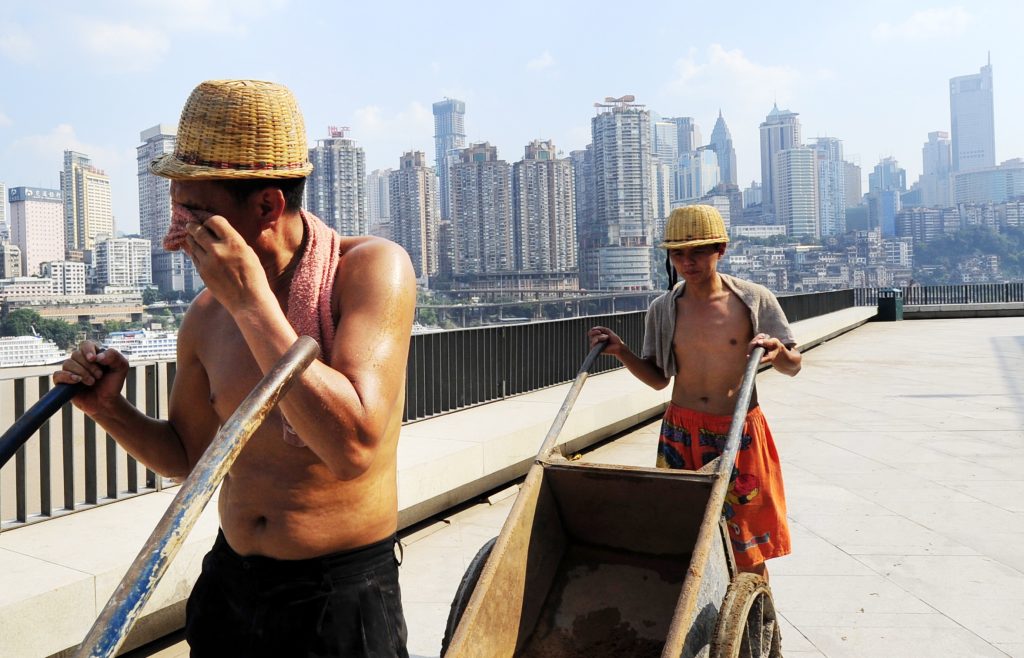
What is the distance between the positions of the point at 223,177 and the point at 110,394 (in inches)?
24.6

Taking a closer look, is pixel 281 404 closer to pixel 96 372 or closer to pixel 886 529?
pixel 96 372

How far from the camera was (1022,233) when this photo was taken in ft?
351

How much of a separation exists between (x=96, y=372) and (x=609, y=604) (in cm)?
202

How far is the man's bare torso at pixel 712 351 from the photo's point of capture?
369cm

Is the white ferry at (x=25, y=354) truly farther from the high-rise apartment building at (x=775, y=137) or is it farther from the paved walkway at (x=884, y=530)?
the high-rise apartment building at (x=775, y=137)

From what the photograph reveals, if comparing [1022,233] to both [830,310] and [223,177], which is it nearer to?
[830,310]

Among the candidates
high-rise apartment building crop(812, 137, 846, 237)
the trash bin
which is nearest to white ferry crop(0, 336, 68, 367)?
the trash bin

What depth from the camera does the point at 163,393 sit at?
5332 mm

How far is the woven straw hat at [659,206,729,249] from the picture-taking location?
358 centimetres

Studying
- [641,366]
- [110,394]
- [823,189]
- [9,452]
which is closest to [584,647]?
[641,366]

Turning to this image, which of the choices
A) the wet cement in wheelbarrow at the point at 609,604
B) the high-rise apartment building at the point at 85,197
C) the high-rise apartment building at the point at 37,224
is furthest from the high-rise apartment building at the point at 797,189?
the wet cement in wheelbarrow at the point at 609,604

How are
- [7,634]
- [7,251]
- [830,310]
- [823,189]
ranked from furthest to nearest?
[823,189], [7,251], [830,310], [7,634]

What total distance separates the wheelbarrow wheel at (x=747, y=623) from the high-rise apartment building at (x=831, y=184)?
158122mm

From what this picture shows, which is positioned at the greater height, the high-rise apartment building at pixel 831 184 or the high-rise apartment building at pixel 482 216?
the high-rise apartment building at pixel 831 184
